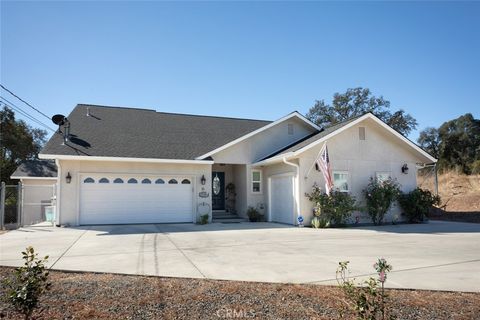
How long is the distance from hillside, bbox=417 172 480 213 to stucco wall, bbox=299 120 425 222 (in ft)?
25.0

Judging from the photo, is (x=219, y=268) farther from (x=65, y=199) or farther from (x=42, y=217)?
(x=42, y=217)

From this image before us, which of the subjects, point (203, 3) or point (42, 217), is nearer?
point (203, 3)

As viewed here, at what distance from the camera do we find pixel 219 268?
643 cm

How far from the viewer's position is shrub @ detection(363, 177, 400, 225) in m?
15.0

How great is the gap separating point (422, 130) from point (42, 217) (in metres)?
44.4

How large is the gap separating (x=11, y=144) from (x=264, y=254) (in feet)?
103

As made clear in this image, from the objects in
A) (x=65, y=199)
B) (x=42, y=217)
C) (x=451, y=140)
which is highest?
(x=451, y=140)

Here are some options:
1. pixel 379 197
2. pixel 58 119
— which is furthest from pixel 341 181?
pixel 58 119

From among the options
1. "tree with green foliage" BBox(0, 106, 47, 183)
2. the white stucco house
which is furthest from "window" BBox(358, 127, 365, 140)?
"tree with green foliage" BBox(0, 106, 47, 183)

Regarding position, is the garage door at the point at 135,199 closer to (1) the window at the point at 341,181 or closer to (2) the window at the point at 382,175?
(1) the window at the point at 341,181

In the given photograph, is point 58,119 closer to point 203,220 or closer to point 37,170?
point 203,220

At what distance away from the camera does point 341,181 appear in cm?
1530

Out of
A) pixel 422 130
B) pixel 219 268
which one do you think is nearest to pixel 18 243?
pixel 219 268

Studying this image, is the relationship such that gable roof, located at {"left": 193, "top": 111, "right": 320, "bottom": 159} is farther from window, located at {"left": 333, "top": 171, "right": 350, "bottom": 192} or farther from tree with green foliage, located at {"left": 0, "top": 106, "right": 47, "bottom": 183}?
tree with green foliage, located at {"left": 0, "top": 106, "right": 47, "bottom": 183}
